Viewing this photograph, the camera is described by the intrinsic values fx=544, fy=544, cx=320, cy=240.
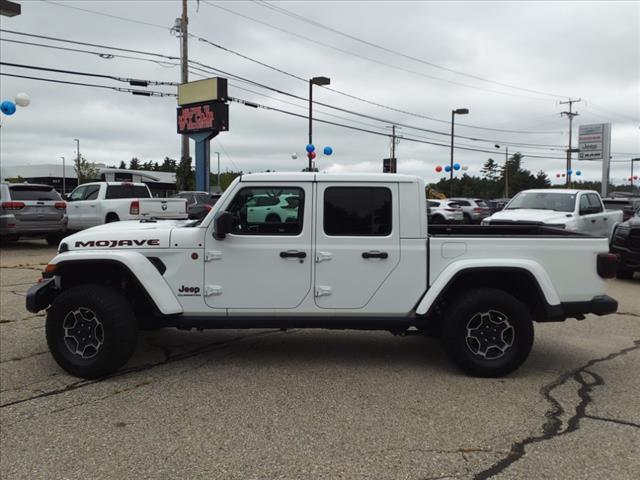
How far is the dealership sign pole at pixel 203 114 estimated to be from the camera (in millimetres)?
26516

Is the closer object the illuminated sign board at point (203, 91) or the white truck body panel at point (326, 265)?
the white truck body panel at point (326, 265)

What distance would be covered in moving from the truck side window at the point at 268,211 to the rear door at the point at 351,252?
204mm

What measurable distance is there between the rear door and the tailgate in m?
11.0

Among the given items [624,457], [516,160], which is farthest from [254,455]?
[516,160]

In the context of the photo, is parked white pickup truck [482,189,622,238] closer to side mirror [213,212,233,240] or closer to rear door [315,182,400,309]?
rear door [315,182,400,309]

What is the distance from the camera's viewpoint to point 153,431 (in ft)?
12.1

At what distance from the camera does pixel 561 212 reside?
12266 mm

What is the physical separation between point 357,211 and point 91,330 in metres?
2.56

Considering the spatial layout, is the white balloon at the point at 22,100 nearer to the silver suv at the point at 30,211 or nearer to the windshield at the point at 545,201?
the silver suv at the point at 30,211

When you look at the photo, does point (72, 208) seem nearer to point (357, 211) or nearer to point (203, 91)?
point (203, 91)

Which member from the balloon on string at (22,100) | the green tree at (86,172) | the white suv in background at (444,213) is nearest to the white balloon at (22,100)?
the balloon on string at (22,100)

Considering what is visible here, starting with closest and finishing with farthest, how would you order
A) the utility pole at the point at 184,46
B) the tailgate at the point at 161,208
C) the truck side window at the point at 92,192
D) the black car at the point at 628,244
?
the black car at the point at 628,244 → the tailgate at the point at 161,208 → the truck side window at the point at 92,192 → the utility pole at the point at 184,46

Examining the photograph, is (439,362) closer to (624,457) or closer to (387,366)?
Result: (387,366)

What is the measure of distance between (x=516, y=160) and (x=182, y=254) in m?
99.5
